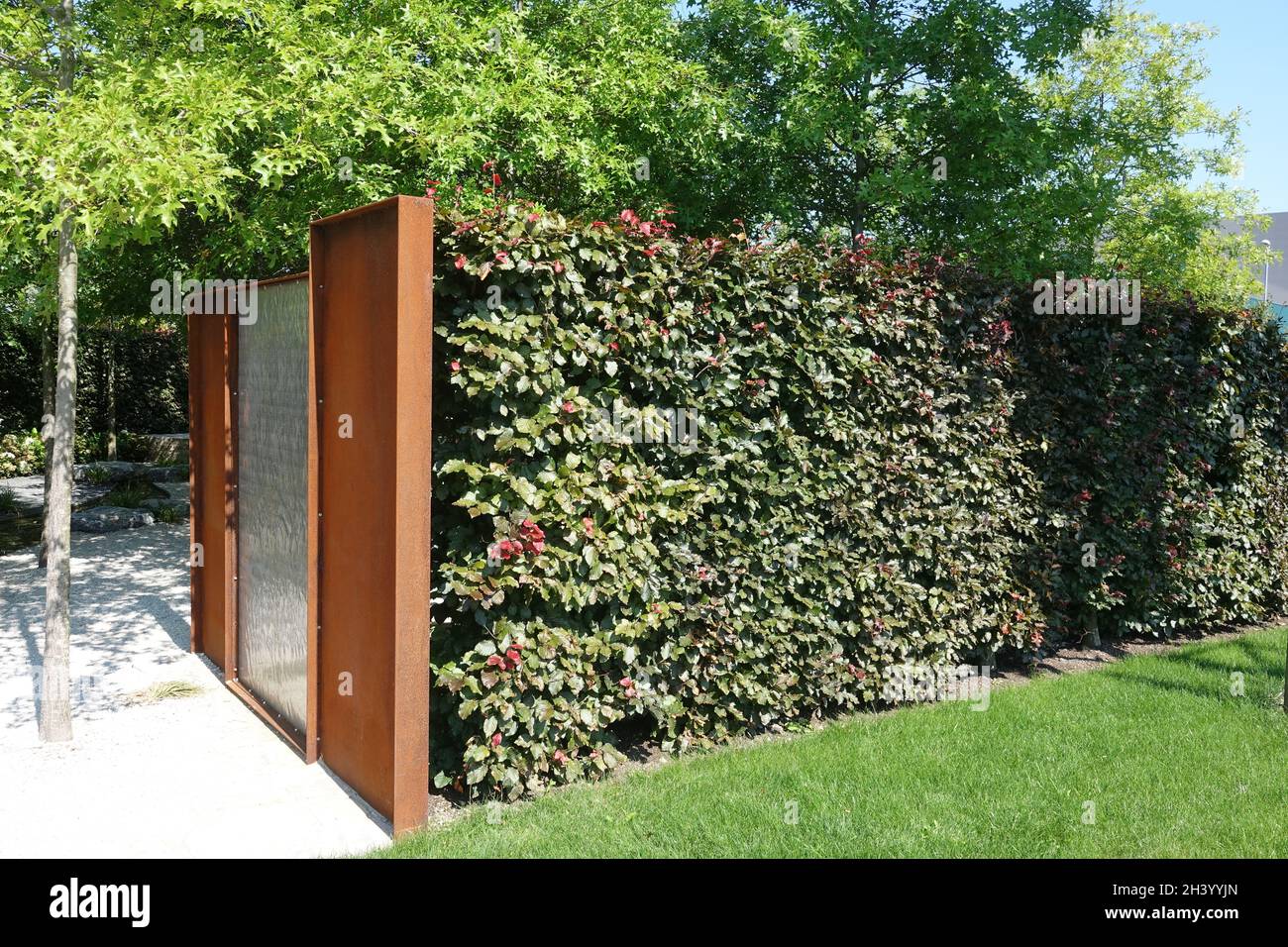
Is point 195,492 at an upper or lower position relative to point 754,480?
lower

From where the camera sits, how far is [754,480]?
537cm

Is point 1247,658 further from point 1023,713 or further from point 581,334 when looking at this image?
point 581,334

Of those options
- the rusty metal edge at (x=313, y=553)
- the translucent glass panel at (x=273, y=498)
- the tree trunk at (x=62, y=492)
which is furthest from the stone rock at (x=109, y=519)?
the rusty metal edge at (x=313, y=553)

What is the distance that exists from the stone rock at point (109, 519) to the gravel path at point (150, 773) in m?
4.76

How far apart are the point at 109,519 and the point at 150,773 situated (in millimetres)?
8819

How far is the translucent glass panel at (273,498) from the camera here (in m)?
5.36

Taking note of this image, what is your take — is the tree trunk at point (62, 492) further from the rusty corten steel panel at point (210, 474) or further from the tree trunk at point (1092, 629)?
the tree trunk at point (1092, 629)

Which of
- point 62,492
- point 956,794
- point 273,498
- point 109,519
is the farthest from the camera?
point 109,519

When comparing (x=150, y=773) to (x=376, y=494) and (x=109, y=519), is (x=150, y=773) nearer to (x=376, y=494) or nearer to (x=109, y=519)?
(x=376, y=494)

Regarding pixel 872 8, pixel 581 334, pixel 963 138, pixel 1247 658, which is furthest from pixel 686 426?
pixel 872 8

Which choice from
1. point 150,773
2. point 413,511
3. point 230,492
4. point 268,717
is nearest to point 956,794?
point 413,511

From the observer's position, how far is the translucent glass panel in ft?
17.6

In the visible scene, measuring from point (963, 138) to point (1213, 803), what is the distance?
8582 millimetres

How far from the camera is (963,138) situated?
36.5ft
